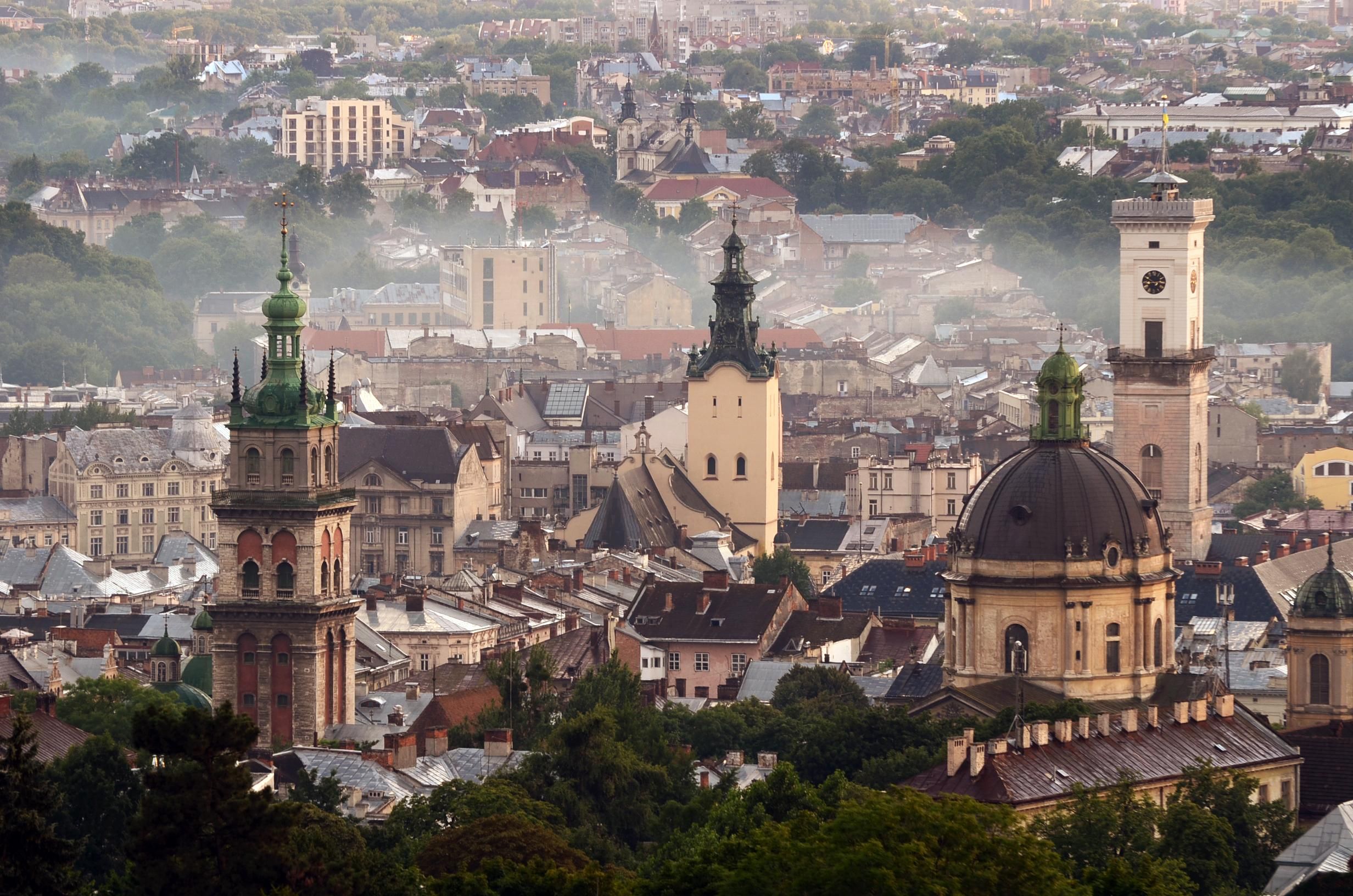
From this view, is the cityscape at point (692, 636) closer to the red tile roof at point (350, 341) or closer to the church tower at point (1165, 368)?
the church tower at point (1165, 368)

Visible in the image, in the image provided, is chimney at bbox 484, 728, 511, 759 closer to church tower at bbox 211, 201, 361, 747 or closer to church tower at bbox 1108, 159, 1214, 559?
church tower at bbox 211, 201, 361, 747

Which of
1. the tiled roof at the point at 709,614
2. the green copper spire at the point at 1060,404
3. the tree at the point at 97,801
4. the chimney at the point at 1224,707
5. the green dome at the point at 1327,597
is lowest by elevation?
the tree at the point at 97,801

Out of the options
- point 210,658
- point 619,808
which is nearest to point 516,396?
point 210,658

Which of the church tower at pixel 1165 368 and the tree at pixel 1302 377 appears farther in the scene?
the tree at pixel 1302 377

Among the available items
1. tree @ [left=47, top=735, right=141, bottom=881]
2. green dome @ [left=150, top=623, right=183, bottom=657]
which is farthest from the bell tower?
tree @ [left=47, top=735, right=141, bottom=881]

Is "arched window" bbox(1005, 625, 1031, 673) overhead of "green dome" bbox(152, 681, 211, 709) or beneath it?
overhead

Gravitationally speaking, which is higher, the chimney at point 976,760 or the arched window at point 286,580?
the arched window at point 286,580

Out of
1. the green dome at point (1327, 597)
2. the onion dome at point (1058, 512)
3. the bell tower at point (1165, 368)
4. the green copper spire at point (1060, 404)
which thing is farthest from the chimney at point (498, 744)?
the bell tower at point (1165, 368)

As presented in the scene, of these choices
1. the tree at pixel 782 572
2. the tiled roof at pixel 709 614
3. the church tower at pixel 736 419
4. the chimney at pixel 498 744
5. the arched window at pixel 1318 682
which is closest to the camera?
the chimney at pixel 498 744

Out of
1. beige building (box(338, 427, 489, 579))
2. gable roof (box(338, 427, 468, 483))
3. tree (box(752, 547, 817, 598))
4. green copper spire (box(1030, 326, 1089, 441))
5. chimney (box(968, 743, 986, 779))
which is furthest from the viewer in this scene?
gable roof (box(338, 427, 468, 483))
